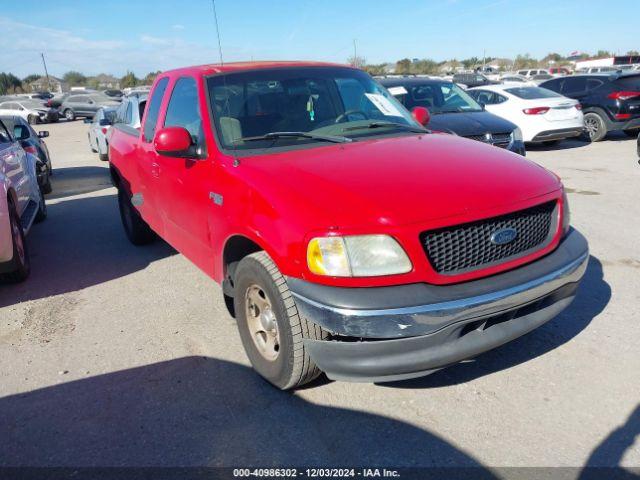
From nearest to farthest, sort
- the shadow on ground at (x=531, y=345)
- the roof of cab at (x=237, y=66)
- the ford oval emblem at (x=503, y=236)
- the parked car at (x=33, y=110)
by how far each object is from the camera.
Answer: the ford oval emblem at (x=503, y=236), the shadow on ground at (x=531, y=345), the roof of cab at (x=237, y=66), the parked car at (x=33, y=110)

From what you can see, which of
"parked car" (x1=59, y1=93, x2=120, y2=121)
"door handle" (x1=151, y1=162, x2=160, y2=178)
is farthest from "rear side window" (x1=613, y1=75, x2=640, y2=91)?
"parked car" (x1=59, y1=93, x2=120, y2=121)

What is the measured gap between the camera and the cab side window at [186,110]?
368cm

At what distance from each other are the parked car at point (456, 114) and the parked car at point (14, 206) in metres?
5.10

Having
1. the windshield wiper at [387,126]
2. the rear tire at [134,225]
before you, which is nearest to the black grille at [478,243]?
the windshield wiper at [387,126]

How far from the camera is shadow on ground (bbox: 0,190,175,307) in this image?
16.9 ft

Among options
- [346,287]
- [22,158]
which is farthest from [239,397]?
[22,158]

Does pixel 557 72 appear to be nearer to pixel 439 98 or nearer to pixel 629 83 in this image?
pixel 629 83

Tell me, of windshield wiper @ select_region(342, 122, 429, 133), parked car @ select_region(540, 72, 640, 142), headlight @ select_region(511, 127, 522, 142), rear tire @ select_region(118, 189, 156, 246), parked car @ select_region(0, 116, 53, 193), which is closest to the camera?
windshield wiper @ select_region(342, 122, 429, 133)

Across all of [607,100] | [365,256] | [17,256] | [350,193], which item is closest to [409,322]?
[365,256]

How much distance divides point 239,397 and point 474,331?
1.44 m

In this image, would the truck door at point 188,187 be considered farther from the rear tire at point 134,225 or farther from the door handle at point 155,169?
the rear tire at point 134,225

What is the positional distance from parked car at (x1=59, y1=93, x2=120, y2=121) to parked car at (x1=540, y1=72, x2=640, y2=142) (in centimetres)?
2829

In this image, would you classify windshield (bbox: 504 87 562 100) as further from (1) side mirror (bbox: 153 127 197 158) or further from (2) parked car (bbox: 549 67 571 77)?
(2) parked car (bbox: 549 67 571 77)

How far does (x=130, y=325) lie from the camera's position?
13.7 ft
